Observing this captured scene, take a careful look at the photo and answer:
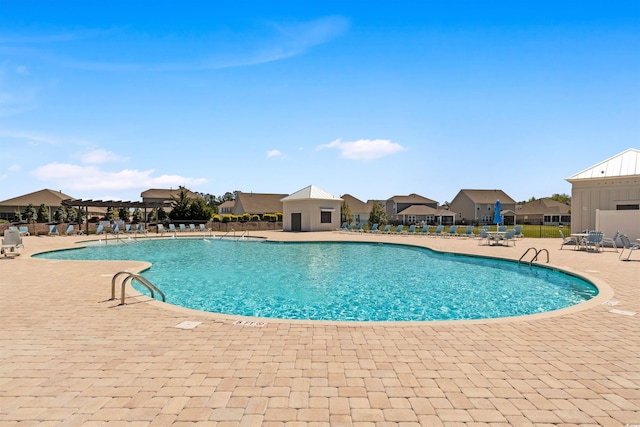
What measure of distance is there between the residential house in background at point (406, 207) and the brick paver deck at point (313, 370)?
2128 inches

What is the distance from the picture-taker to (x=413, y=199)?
2514 inches

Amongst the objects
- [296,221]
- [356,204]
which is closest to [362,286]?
[296,221]

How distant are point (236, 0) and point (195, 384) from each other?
11.0m

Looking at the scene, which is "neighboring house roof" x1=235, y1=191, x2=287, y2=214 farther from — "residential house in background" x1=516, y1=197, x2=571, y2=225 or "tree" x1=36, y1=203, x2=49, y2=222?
"residential house in background" x1=516, y1=197, x2=571, y2=225

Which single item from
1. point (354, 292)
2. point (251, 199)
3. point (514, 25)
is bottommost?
point (354, 292)

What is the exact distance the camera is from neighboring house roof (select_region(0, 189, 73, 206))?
50.3 m

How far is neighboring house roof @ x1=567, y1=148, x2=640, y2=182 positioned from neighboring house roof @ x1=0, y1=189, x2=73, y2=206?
5796 cm

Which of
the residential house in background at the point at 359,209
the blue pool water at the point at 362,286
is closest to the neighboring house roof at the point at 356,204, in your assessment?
the residential house in background at the point at 359,209

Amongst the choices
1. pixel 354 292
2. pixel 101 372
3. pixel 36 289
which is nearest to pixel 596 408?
pixel 101 372

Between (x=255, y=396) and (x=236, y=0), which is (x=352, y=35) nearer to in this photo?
(x=236, y=0)

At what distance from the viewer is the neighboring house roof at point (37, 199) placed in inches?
1982

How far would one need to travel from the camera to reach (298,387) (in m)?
3.21

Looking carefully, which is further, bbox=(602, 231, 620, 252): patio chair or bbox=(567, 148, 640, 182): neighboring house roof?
bbox=(567, 148, 640, 182): neighboring house roof

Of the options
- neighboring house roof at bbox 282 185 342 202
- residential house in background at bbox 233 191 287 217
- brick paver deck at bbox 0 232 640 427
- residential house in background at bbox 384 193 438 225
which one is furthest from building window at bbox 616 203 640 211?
residential house in background at bbox 384 193 438 225
